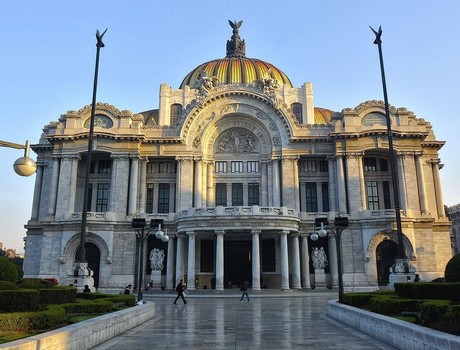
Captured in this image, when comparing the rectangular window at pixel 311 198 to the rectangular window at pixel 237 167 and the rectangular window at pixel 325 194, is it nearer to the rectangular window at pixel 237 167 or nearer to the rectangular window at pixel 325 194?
the rectangular window at pixel 325 194

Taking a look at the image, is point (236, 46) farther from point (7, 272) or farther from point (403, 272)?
point (7, 272)

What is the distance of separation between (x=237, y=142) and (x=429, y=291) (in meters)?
37.9

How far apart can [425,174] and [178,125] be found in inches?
1210

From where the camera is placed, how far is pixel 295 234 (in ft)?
145

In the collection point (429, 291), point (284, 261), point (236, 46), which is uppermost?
point (236, 46)

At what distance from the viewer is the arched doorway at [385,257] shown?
4506cm

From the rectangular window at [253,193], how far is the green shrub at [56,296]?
113 feet

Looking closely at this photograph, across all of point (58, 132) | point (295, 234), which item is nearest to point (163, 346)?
point (295, 234)

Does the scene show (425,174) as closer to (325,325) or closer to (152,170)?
Result: (152,170)

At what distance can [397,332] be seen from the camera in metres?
12.3

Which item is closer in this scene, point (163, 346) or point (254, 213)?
point (163, 346)

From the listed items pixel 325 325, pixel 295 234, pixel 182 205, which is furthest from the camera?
pixel 182 205

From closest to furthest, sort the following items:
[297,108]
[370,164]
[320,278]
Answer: [320,278] → [370,164] → [297,108]

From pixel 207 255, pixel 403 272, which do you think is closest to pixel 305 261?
pixel 207 255
